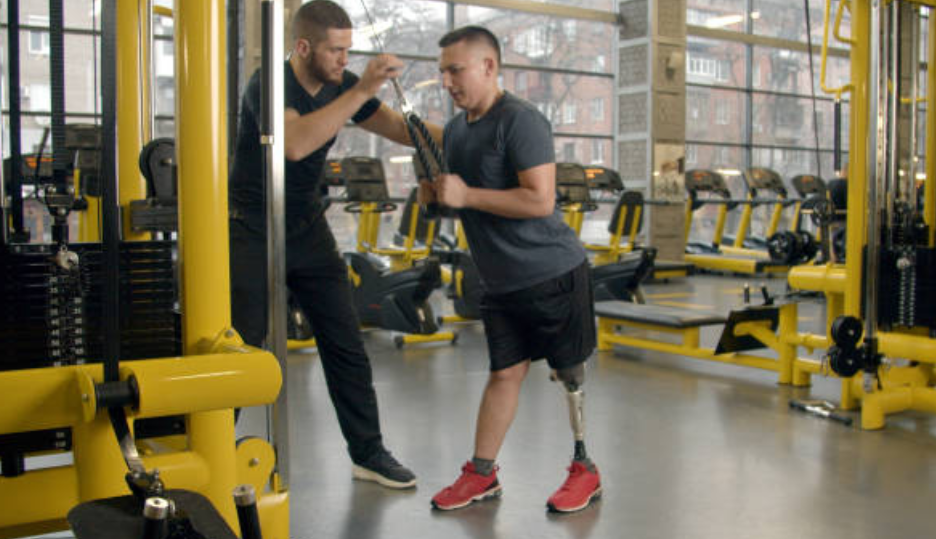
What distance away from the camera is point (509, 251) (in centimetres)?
270

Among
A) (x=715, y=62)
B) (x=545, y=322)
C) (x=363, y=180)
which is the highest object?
(x=715, y=62)

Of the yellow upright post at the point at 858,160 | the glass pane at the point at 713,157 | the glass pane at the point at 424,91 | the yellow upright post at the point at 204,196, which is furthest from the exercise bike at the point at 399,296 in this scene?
the glass pane at the point at 713,157

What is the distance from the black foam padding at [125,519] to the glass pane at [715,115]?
38.9 ft

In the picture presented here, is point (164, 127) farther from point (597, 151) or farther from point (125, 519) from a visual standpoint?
point (125, 519)

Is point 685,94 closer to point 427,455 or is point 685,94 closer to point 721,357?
point 721,357

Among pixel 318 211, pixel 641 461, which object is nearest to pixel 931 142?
pixel 641 461

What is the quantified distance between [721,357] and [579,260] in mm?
2529

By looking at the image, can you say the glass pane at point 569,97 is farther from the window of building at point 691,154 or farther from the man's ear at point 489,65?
the man's ear at point 489,65

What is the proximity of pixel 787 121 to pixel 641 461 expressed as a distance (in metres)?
11.3

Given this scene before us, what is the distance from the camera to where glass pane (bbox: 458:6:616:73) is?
444 inches

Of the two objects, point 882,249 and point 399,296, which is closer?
Answer: point 882,249

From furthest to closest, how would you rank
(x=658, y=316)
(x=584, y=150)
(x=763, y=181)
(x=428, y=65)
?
(x=584, y=150) → (x=428, y=65) → (x=763, y=181) → (x=658, y=316)

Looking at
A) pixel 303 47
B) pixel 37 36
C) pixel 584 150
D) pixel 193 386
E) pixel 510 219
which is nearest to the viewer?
pixel 193 386

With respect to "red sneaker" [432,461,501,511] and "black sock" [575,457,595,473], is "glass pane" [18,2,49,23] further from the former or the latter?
"black sock" [575,457,595,473]
